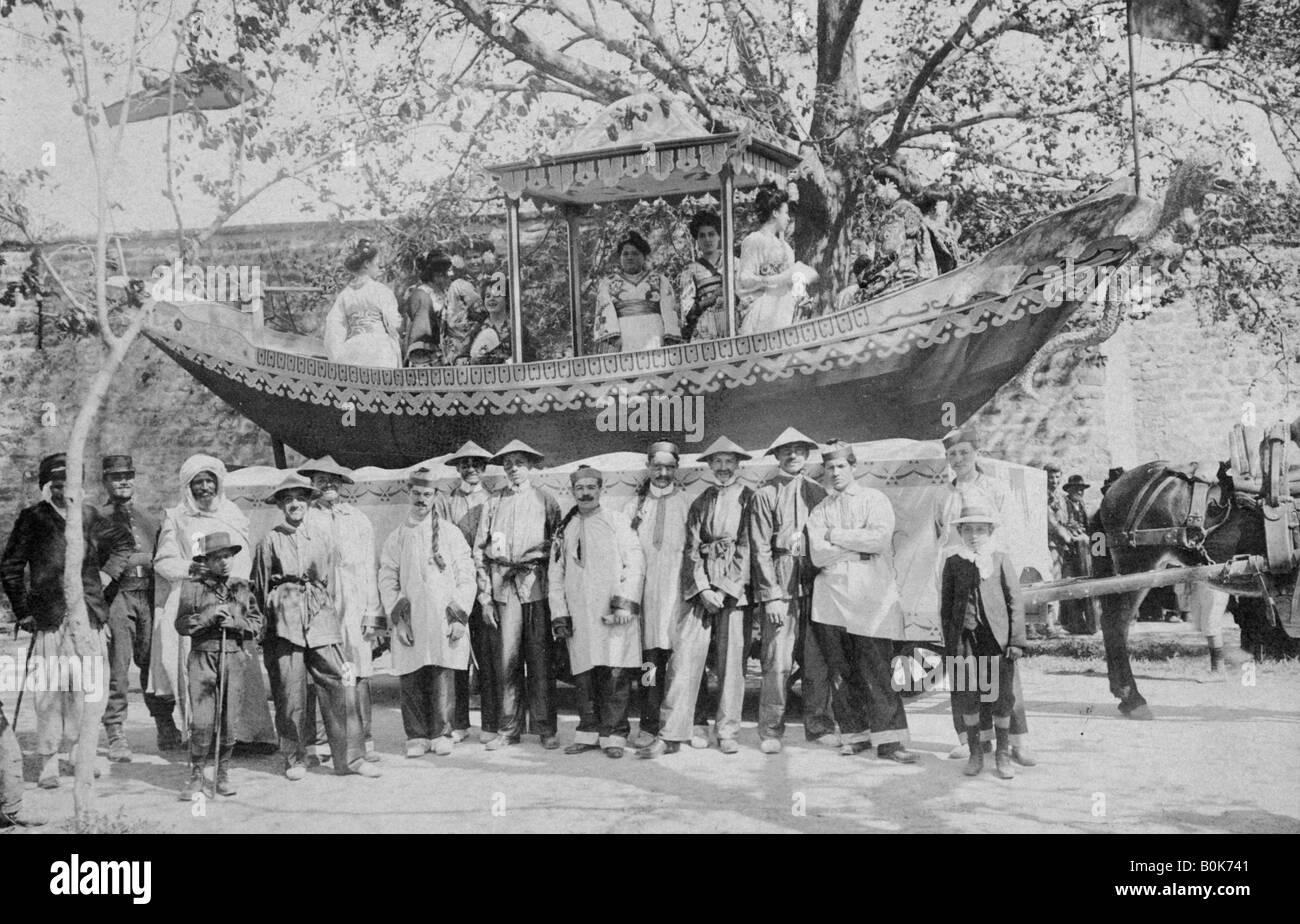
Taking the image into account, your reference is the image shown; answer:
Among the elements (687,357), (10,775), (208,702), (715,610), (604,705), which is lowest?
(10,775)

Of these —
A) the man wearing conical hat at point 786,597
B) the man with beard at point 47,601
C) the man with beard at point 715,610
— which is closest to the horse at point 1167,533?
the man wearing conical hat at point 786,597

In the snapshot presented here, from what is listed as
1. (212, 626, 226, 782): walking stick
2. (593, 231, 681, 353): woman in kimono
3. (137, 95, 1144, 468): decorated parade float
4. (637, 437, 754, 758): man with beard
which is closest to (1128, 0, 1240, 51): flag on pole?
(137, 95, 1144, 468): decorated parade float

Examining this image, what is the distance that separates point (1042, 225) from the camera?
239 inches

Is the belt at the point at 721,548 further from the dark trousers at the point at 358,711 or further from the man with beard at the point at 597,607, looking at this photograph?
the dark trousers at the point at 358,711

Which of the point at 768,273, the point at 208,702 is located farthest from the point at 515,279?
the point at 208,702

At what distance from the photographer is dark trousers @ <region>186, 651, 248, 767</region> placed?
554cm

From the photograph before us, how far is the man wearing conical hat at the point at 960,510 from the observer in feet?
18.0

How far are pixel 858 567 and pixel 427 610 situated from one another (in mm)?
2018

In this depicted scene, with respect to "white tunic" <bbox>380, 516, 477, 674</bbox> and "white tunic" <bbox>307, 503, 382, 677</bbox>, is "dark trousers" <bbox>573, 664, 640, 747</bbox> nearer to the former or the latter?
"white tunic" <bbox>380, 516, 477, 674</bbox>

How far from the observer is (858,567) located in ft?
19.0

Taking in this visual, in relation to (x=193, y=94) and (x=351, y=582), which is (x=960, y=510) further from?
(x=193, y=94)

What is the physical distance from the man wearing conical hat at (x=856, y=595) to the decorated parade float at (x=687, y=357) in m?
0.74

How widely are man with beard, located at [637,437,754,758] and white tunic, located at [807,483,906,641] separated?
36 cm
